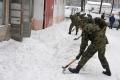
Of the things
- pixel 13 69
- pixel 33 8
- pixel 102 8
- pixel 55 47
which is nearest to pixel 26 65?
pixel 13 69

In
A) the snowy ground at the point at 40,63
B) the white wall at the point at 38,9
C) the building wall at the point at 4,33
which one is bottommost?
the snowy ground at the point at 40,63

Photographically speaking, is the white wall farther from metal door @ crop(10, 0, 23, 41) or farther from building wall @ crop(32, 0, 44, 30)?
metal door @ crop(10, 0, 23, 41)

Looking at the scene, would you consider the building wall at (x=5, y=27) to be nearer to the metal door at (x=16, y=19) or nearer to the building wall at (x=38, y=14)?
the metal door at (x=16, y=19)

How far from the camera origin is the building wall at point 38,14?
21.1 m

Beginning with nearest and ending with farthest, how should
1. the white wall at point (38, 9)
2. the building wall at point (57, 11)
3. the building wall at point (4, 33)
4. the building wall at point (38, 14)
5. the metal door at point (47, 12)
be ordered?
the building wall at point (4, 33), the building wall at point (38, 14), the white wall at point (38, 9), the metal door at point (47, 12), the building wall at point (57, 11)

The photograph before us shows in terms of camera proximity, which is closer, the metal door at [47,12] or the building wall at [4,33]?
the building wall at [4,33]

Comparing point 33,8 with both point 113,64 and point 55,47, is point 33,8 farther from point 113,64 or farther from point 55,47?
point 113,64

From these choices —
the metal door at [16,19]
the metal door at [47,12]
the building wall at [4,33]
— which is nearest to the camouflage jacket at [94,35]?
the building wall at [4,33]

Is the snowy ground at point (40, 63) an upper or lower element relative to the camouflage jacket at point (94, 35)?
lower

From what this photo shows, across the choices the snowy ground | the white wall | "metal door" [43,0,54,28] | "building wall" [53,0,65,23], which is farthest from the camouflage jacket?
"building wall" [53,0,65,23]

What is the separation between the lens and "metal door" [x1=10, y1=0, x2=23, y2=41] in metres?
14.4

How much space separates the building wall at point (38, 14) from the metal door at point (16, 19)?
246 inches

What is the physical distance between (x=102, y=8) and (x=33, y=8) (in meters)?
28.0

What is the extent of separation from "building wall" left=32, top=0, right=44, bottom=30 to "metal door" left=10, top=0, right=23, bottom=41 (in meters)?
6.25
